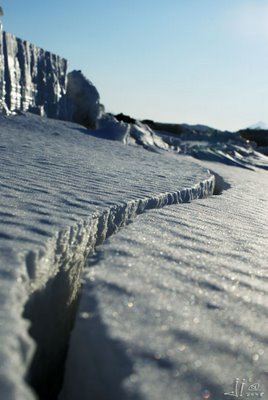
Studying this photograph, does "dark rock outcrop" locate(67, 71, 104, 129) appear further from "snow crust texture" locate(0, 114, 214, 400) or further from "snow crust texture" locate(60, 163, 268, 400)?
"snow crust texture" locate(60, 163, 268, 400)

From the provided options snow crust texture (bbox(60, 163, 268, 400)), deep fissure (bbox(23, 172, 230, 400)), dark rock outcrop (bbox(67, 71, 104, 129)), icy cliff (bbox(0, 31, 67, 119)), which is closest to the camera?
snow crust texture (bbox(60, 163, 268, 400))

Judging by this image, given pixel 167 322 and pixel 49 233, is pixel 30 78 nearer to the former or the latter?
pixel 49 233

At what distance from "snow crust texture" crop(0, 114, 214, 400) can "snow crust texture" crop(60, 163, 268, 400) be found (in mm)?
106

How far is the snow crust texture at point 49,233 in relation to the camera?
31.2 inches

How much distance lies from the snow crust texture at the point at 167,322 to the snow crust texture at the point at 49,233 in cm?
11

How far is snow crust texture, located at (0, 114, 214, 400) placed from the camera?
793mm

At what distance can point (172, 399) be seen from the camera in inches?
27.1

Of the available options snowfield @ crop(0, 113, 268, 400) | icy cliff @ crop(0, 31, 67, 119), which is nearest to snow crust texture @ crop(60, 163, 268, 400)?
snowfield @ crop(0, 113, 268, 400)

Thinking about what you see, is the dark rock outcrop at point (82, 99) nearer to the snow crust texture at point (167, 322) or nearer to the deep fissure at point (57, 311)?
the deep fissure at point (57, 311)

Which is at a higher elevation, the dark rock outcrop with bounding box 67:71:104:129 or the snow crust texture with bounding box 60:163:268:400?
the dark rock outcrop with bounding box 67:71:104:129

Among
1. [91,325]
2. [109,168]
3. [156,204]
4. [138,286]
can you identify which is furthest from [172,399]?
[109,168]

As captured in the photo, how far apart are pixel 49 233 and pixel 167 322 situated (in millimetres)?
495

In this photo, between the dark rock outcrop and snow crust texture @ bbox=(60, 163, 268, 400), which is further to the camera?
the dark rock outcrop

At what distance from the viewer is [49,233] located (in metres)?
1.26
